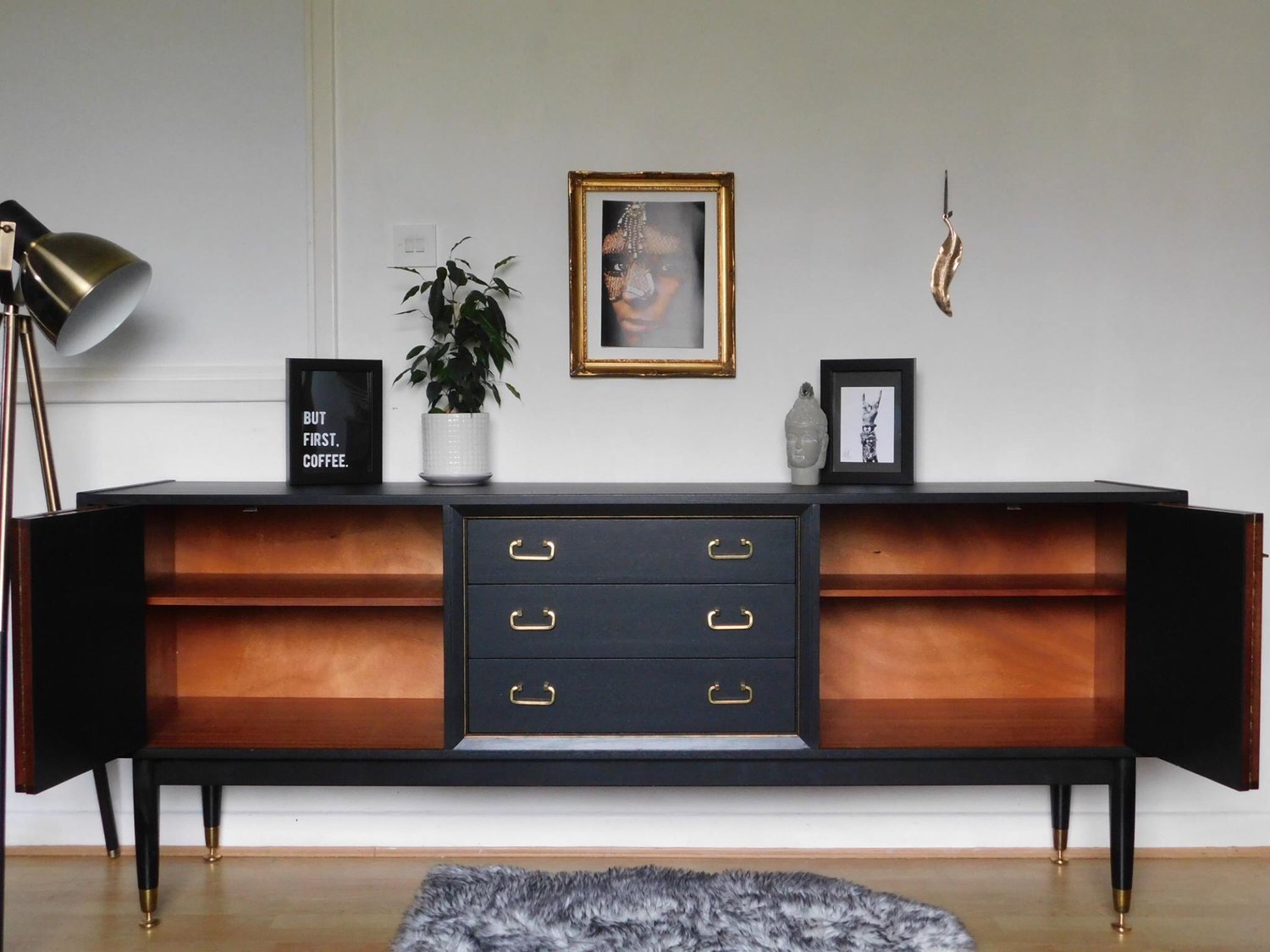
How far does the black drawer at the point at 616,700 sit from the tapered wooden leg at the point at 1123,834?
2.50 feet

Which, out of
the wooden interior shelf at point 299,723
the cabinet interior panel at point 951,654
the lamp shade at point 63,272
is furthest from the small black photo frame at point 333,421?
the cabinet interior panel at point 951,654

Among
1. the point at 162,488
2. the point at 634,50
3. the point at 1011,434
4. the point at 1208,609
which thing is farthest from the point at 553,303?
the point at 1208,609

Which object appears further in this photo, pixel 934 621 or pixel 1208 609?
pixel 934 621

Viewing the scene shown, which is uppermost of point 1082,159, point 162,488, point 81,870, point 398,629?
point 1082,159

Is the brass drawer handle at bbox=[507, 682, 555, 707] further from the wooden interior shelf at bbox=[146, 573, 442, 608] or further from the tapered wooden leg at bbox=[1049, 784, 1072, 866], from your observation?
the tapered wooden leg at bbox=[1049, 784, 1072, 866]

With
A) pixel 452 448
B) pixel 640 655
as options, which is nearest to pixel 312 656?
pixel 452 448

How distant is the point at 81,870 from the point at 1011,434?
271cm

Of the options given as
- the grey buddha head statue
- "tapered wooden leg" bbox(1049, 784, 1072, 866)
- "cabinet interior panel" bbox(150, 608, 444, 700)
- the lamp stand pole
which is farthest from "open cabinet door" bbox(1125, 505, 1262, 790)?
the lamp stand pole

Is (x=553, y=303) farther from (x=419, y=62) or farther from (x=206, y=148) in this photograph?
(x=206, y=148)

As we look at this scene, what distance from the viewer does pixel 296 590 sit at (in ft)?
7.85

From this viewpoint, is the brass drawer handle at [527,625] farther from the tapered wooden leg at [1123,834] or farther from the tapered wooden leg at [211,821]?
the tapered wooden leg at [1123,834]

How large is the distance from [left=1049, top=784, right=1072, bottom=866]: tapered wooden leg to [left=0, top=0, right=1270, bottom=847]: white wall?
47mm

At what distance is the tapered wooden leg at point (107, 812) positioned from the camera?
8.12ft

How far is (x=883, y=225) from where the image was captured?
2635mm
